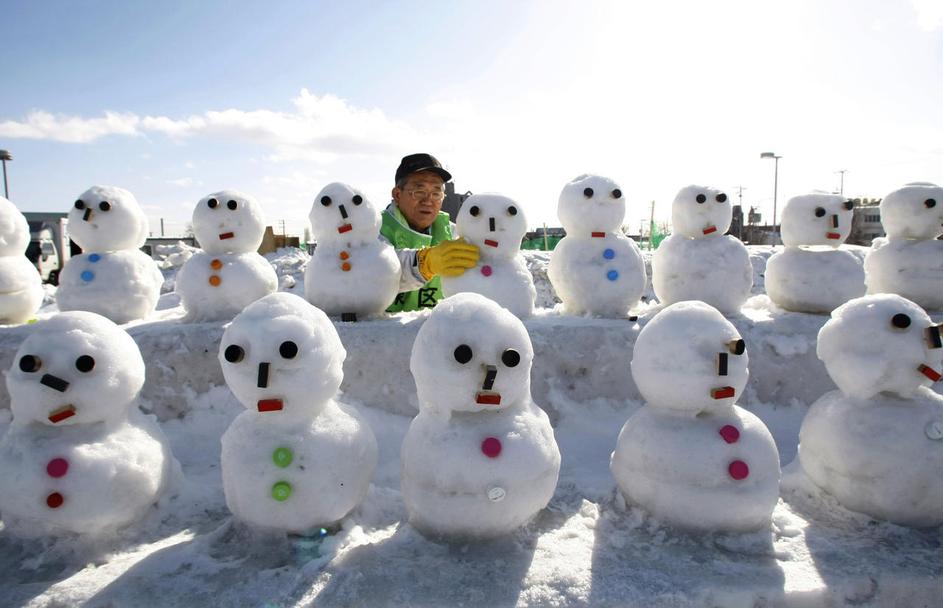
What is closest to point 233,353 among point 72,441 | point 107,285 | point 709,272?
point 72,441

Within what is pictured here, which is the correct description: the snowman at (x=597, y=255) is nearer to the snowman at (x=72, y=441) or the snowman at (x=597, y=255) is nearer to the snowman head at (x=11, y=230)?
the snowman at (x=72, y=441)

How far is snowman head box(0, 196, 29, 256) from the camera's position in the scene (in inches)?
147

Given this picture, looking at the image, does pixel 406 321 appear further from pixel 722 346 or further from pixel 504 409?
pixel 722 346

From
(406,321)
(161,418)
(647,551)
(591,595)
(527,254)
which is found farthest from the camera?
(527,254)

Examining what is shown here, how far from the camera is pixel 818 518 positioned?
247cm

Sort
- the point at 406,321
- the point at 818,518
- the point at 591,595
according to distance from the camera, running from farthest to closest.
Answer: the point at 406,321, the point at 818,518, the point at 591,595

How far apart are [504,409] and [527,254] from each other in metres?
8.75

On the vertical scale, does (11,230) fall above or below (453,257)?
above

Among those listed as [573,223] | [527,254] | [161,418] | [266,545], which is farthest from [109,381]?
[527,254]

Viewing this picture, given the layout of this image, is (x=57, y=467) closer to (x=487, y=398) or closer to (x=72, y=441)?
(x=72, y=441)

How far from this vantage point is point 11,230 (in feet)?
12.4

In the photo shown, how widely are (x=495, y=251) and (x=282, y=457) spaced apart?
2047mm

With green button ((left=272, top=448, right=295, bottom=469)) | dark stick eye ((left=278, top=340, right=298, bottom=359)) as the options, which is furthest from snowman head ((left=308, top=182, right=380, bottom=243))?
green button ((left=272, top=448, right=295, bottom=469))

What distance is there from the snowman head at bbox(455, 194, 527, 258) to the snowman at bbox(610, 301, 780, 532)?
61.7 inches
